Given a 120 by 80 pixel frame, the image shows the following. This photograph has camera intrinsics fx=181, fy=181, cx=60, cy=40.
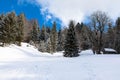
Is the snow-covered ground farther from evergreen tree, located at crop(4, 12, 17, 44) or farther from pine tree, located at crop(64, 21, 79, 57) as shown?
evergreen tree, located at crop(4, 12, 17, 44)

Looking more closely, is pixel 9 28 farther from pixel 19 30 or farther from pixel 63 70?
pixel 63 70

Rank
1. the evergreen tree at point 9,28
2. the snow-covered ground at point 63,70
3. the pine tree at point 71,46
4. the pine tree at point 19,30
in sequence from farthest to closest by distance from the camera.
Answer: the pine tree at point 19,30
the evergreen tree at point 9,28
the pine tree at point 71,46
the snow-covered ground at point 63,70

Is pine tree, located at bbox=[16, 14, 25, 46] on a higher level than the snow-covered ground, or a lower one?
higher

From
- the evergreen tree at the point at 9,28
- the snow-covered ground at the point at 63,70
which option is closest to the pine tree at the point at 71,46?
the evergreen tree at the point at 9,28

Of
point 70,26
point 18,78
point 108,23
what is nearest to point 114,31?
point 108,23

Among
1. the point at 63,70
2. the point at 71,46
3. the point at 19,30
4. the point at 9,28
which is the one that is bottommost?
the point at 63,70

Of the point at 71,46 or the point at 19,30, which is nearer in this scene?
the point at 71,46

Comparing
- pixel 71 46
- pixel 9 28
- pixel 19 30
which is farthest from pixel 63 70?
pixel 19 30

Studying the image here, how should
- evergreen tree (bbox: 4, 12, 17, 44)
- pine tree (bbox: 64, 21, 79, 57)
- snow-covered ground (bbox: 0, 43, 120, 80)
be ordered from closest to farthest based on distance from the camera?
snow-covered ground (bbox: 0, 43, 120, 80) → pine tree (bbox: 64, 21, 79, 57) → evergreen tree (bbox: 4, 12, 17, 44)

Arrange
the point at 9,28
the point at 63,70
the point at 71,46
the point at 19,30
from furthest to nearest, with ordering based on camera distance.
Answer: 1. the point at 19,30
2. the point at 9,28
3. the point at 71,46
4. the point at 63,70

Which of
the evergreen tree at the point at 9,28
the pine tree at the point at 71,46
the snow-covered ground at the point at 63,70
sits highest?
the evergreen tree at the point at 9,28

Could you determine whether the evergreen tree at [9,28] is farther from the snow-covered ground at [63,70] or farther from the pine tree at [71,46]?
the snow-covered ground at [63,70]

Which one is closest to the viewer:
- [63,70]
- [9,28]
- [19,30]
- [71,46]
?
[63,70]

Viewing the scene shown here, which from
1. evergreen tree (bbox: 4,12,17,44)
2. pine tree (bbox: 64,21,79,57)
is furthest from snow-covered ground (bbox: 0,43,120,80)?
evergreen tree (bbox: 4,12,17,44)
